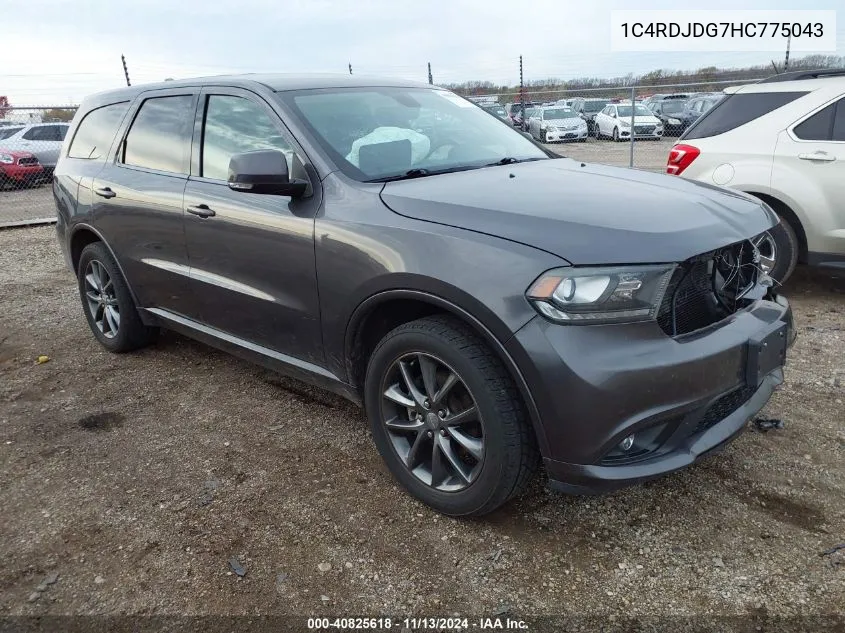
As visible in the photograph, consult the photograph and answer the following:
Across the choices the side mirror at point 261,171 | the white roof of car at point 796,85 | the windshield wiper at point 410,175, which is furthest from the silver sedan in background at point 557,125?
the side mirror at point 261,171

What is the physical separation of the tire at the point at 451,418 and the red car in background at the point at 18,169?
15.6 m

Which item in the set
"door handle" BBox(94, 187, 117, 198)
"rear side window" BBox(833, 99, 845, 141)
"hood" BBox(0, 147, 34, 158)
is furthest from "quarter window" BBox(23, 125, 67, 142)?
"rear side window" BBox(833, 99, 845, 141)

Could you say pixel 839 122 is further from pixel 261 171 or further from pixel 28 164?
pixel 28 164

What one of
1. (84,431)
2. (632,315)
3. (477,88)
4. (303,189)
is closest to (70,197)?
(84,431)

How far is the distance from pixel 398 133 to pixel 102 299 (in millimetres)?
2614

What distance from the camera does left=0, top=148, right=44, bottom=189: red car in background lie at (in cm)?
1502

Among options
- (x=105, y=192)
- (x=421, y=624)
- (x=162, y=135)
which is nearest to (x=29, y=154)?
(x=105, y=192)

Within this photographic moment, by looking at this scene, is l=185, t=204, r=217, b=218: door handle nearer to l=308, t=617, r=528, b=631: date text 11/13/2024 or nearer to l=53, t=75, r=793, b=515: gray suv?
l=53, t=75, r=793, b=515: gray suv

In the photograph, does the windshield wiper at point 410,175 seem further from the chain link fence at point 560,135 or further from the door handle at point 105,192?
the chain link fence at point 560,135

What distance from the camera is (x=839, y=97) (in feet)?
16.6

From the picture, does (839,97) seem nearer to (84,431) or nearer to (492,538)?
(492,538)

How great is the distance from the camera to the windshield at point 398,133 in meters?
3.00

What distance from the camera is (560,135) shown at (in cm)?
2038

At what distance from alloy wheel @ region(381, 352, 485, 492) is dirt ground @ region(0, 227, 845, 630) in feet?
0.74
